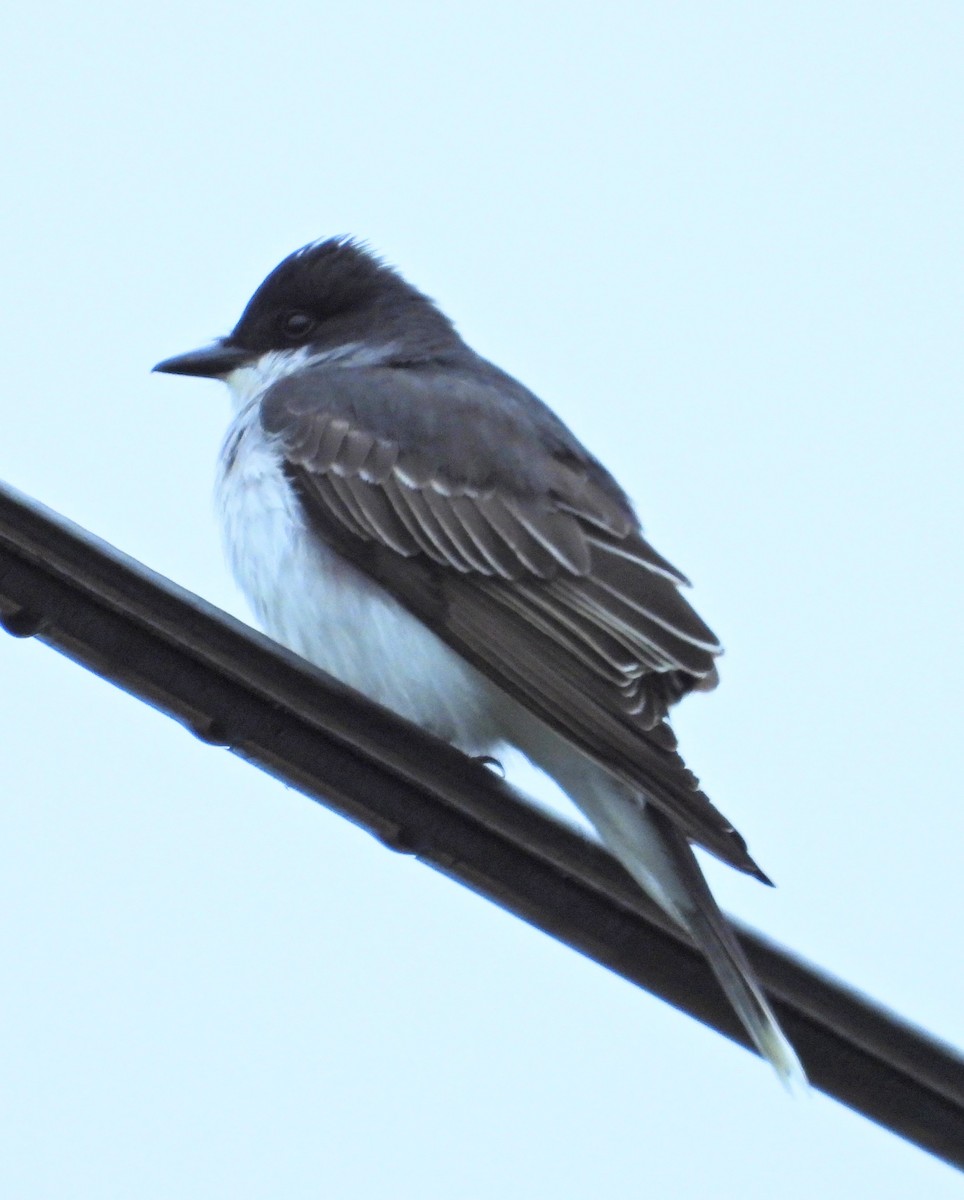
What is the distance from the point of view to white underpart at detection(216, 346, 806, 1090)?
505cm

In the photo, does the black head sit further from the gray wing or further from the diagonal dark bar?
the diagonal dark bar

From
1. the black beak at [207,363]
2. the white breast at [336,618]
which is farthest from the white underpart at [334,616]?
the black beak at [207,363]

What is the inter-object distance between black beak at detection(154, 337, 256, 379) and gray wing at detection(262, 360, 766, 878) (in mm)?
705

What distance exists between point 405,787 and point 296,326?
12.3 feet

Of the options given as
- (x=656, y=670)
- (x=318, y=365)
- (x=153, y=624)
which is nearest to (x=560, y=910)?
(x=153, y=624)

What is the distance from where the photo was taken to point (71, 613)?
143 inches

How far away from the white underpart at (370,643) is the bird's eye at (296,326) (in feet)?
3.66

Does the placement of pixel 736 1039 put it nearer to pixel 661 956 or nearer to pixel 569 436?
pixel 661 956

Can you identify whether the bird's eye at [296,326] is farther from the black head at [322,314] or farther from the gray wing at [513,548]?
the gray wing at [513,548]

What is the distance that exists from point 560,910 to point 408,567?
1.84 meters

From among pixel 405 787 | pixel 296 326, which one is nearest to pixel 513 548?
pixel 405 787

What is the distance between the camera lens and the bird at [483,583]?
4.73 m

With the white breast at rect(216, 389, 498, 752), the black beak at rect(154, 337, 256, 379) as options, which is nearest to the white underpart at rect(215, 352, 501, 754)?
the white breast at rect(216, 389, 498, 752)

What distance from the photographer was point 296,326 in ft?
24.0
